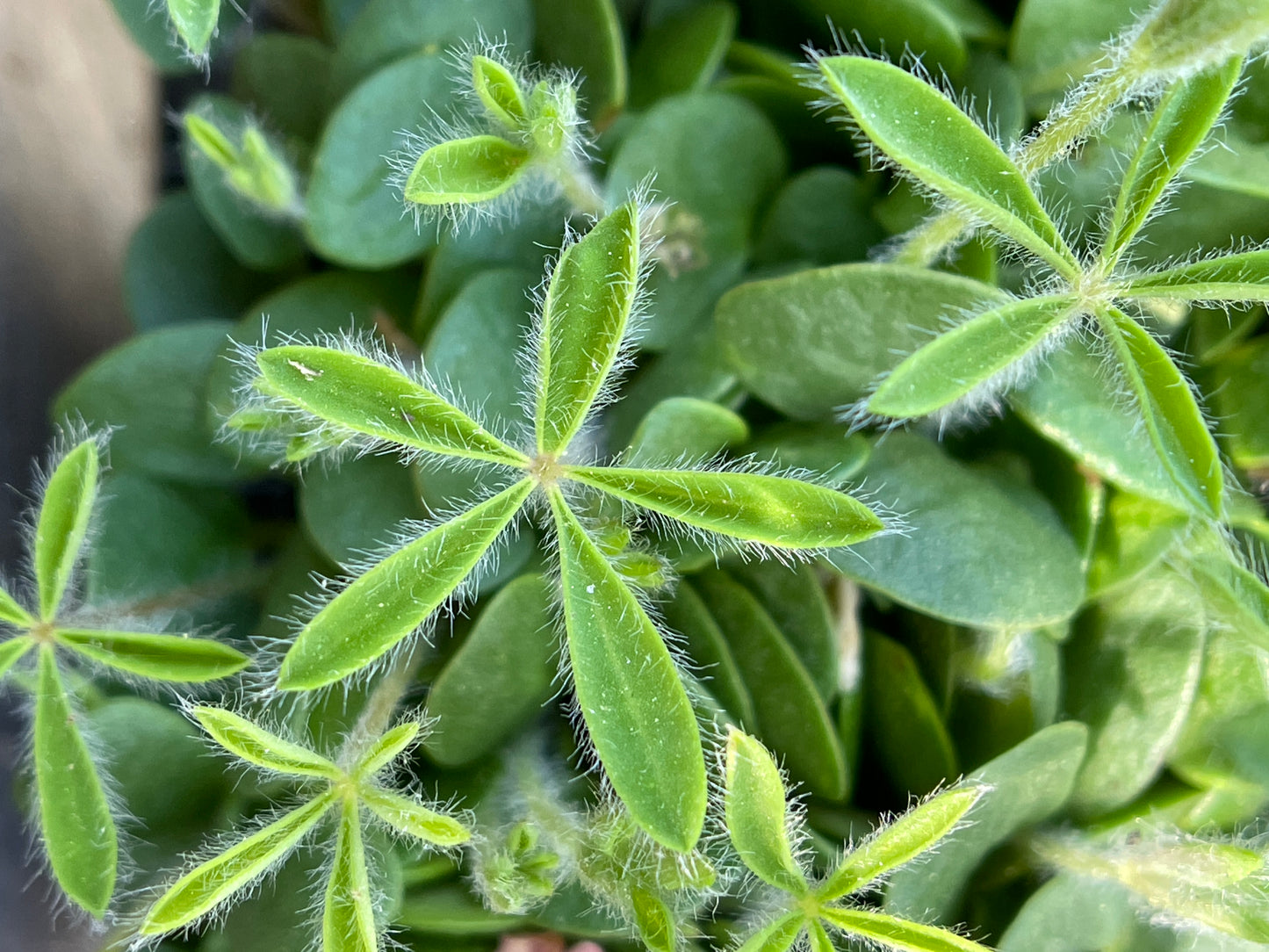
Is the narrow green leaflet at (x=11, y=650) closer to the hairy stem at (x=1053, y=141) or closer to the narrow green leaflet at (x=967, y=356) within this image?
the narrow green leaflet at (x=967, y=356)

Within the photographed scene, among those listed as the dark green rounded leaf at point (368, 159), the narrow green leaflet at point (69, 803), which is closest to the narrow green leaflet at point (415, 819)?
the narrow green leaflet at point (69, 803)

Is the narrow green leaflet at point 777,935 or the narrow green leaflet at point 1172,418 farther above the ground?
the narrow green leaflet at point 1172,418

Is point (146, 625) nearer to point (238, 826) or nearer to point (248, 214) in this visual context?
point (238, 826)

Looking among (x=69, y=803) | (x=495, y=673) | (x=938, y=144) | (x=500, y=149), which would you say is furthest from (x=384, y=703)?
(x=938, y=144)

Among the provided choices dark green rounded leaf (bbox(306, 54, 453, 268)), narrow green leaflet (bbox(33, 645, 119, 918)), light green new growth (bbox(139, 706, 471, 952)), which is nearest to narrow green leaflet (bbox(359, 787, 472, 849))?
light green new growth (bbox(139, 706, 471, 952))

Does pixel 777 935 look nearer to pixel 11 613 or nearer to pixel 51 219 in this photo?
pixel 11 613

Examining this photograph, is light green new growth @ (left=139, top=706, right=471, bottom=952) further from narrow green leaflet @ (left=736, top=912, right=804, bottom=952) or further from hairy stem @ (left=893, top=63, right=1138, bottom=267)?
hairy stem @ (left=893, top=63, right=1138, bottom=267)

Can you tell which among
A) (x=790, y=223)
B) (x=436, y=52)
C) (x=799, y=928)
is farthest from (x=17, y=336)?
(x=799, y=928)
